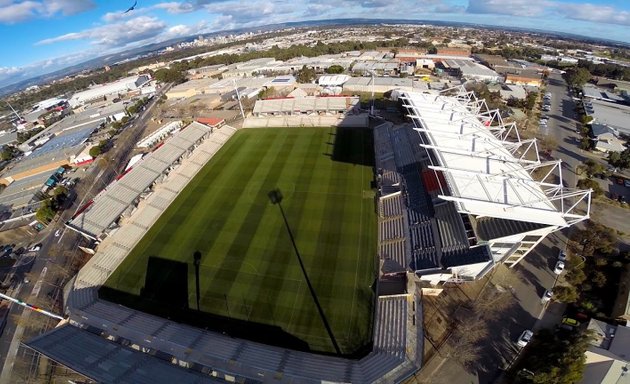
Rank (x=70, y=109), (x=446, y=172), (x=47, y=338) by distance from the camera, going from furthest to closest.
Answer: (x=70, y=109), (x=446, y=172), (x=47, y=338)

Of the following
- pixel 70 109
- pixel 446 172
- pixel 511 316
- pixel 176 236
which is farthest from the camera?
→ pixel 70 109

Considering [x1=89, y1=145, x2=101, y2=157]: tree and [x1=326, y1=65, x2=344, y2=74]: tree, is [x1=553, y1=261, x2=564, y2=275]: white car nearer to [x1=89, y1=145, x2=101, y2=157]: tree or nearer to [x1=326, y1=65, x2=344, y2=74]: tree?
[x1=89, y1=145, x2=101, y2=157]: tree

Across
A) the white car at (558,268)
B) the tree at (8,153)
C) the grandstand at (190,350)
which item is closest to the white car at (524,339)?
the grandstand at (190,350)

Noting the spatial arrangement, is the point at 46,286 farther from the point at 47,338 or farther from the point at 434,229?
the point at 434,229

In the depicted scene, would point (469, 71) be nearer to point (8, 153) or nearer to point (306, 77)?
point (306, 77)

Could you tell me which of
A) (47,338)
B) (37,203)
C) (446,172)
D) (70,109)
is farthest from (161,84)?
(446,172)

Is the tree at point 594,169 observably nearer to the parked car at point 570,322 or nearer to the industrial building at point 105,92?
the parked car at point 570,322

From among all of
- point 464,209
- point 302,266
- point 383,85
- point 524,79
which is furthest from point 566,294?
point 524,79
